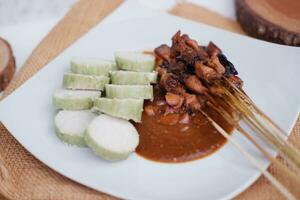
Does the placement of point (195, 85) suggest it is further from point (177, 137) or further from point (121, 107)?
point (121, 107)

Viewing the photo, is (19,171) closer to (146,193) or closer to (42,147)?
(42,147)

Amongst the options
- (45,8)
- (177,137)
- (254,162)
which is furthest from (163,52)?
(45,8)

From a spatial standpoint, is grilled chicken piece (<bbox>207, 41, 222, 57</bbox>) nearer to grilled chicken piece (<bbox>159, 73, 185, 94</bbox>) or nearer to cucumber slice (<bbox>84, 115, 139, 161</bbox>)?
grilled chicken piece (<bbox>159, 73, 185, 94</bbox>)

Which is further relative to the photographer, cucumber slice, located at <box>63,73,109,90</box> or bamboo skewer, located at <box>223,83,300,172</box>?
cucumber slice, located at <box>63,73,109,90</box>

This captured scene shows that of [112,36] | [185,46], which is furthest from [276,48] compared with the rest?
[112,36]

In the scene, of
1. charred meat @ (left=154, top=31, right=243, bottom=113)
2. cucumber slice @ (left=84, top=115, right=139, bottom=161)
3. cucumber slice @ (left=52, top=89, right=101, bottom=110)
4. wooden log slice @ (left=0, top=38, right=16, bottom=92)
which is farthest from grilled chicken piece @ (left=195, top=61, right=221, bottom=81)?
wooden log slice @ (left=0, top=38, right=16, bottom=92)

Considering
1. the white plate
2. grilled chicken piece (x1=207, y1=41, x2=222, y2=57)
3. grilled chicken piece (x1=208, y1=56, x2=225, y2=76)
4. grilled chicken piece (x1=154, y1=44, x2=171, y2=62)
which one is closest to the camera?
the white plate

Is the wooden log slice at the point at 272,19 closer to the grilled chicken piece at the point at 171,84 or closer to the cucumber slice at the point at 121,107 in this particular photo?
the grilled chicken piece at the point at 171,84
